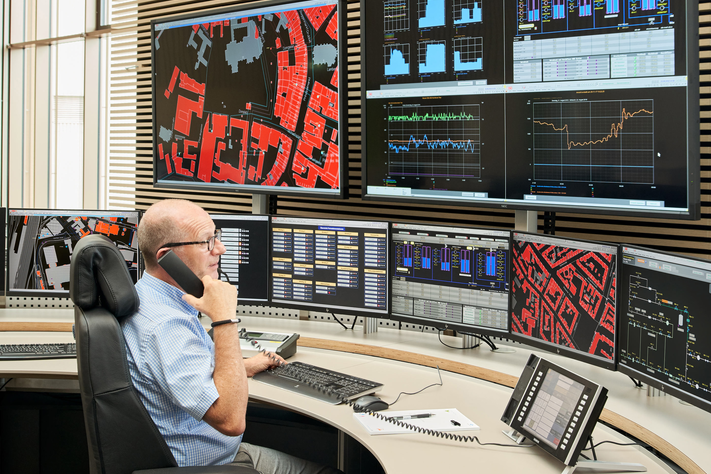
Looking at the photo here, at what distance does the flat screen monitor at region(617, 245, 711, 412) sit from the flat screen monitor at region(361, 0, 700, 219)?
0.31 m

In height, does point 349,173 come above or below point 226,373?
above

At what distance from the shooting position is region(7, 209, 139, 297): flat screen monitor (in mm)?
3180

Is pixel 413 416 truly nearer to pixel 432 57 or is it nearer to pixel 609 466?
pixel 609 466

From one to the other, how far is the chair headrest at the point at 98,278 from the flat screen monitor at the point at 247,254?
1.34 m

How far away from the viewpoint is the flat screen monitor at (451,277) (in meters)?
2.49

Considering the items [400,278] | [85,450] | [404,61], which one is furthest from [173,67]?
[85,450]

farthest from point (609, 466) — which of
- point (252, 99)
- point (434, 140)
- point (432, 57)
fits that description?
point (252, 99)

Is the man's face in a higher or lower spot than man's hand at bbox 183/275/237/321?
higher

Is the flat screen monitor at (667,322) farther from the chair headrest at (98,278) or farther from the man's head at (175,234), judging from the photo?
the chair headrest at (98,278)

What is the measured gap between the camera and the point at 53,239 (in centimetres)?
319

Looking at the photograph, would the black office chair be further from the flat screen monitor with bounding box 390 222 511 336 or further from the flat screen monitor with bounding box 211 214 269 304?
the flat screen monitor with bounding box 211 214 269 304

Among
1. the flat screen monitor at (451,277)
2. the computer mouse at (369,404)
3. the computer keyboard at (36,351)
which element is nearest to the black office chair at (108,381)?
the computer mouse at (369,404)

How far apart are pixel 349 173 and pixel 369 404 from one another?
1.55 metres

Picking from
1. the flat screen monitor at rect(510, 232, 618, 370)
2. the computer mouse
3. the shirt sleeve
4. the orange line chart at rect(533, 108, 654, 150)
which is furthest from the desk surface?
the orange line chart at rect(533, 108, 654, 150)
